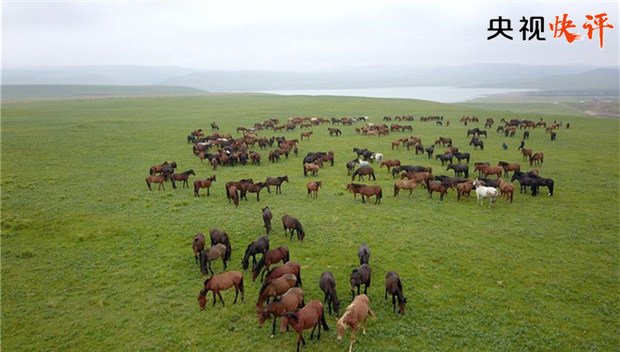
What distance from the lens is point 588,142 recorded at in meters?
33.5

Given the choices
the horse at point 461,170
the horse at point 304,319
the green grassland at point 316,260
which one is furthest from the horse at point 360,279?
the horse at point 461,170

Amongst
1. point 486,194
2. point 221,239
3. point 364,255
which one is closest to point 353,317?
point 364,255

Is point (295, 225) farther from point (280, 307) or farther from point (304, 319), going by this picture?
point (304, 319)

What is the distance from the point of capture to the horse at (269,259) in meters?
10.9

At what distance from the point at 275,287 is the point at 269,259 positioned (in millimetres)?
1776

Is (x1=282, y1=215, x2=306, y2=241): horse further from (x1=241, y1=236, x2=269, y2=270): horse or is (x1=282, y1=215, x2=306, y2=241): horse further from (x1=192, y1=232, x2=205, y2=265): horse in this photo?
(x1=192, y1=232, x2=205, y2=265): horse

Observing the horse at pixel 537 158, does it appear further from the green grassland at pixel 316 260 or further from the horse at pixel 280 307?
the horse at pixel 280 307

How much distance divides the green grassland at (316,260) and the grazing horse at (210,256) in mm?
612

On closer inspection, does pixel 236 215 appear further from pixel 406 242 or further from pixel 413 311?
pixel 413 311

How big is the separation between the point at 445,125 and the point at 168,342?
144 ft

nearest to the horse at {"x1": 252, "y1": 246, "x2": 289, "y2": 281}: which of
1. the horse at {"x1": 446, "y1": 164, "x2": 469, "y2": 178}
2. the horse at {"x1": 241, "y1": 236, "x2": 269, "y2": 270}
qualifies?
the horse at {"x1": 241, "y1": 236, "x2": 269, "y2": 270}

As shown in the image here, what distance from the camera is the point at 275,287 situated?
30.7 feet

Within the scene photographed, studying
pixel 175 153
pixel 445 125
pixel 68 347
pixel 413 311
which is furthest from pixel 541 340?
pixel 445 125

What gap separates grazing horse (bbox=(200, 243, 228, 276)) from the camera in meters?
11.3
